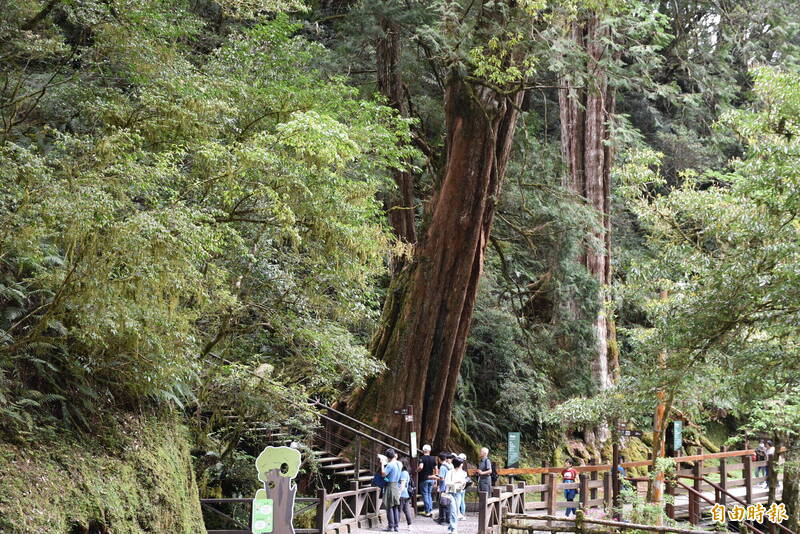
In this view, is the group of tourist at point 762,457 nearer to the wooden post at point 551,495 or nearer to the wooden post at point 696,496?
the wooden post at point 696,496

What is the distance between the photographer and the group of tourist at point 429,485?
12250mm

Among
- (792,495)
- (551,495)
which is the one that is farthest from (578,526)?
(792,495)

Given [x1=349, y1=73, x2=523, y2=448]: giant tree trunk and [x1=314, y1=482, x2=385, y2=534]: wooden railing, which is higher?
[x1=349, y1=73, x2=523, y2=448]: giant tree trunk

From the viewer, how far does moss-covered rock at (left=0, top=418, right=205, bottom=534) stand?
21.3 feet

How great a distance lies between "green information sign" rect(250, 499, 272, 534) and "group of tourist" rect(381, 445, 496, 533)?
4438 millimetres

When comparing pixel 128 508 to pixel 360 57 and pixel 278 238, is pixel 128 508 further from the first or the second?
pixel 360 57

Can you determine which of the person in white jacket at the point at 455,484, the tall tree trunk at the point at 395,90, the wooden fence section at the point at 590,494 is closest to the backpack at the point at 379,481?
the person in white jacket at the point at 455,484

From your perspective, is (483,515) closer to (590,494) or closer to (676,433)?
(590,494)

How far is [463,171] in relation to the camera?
52.9ft

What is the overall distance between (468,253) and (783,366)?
22.0 ft

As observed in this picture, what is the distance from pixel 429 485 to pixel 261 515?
762cm

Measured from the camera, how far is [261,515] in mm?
7902

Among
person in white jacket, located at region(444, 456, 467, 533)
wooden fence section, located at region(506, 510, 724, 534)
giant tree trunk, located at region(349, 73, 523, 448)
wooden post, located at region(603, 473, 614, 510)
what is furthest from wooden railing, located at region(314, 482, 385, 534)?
wooden post, located at region(603, 473, 614, 510)

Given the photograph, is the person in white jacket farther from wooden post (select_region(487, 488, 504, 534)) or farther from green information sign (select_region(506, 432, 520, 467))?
green information sign (select_region(506, 432, 520, 467))
